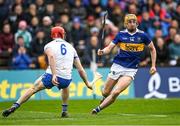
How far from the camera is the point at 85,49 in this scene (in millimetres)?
29547

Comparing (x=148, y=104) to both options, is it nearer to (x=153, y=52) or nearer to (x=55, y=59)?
(x=153, y=52)

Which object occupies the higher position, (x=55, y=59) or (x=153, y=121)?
(x=55, y=59)

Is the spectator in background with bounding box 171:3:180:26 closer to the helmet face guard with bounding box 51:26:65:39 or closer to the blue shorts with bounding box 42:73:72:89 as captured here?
the helmet face guard with bounding box 51:26:65:39

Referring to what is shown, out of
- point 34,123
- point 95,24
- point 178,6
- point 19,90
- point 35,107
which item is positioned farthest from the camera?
point 178,6

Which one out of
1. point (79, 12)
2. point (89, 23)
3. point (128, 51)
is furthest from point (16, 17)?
point (128, 51)

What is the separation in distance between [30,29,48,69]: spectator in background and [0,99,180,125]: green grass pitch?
395 centimetres

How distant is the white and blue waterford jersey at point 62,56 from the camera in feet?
60.8

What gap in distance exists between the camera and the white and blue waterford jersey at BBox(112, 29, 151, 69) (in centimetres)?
1933

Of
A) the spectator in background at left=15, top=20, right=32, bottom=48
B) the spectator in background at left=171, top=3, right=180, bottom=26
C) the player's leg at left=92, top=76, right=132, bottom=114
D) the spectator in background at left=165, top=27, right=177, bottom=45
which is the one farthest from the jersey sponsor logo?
the spectator in background at left=171, top=3, right=180, bottom=26

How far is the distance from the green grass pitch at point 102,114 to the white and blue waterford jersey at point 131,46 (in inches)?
52.6

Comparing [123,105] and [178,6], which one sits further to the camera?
[178,6]

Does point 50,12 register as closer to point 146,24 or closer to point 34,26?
point 34,26

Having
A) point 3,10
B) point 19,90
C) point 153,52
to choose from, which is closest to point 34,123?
point 153,52

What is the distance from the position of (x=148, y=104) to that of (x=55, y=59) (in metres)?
5.70
